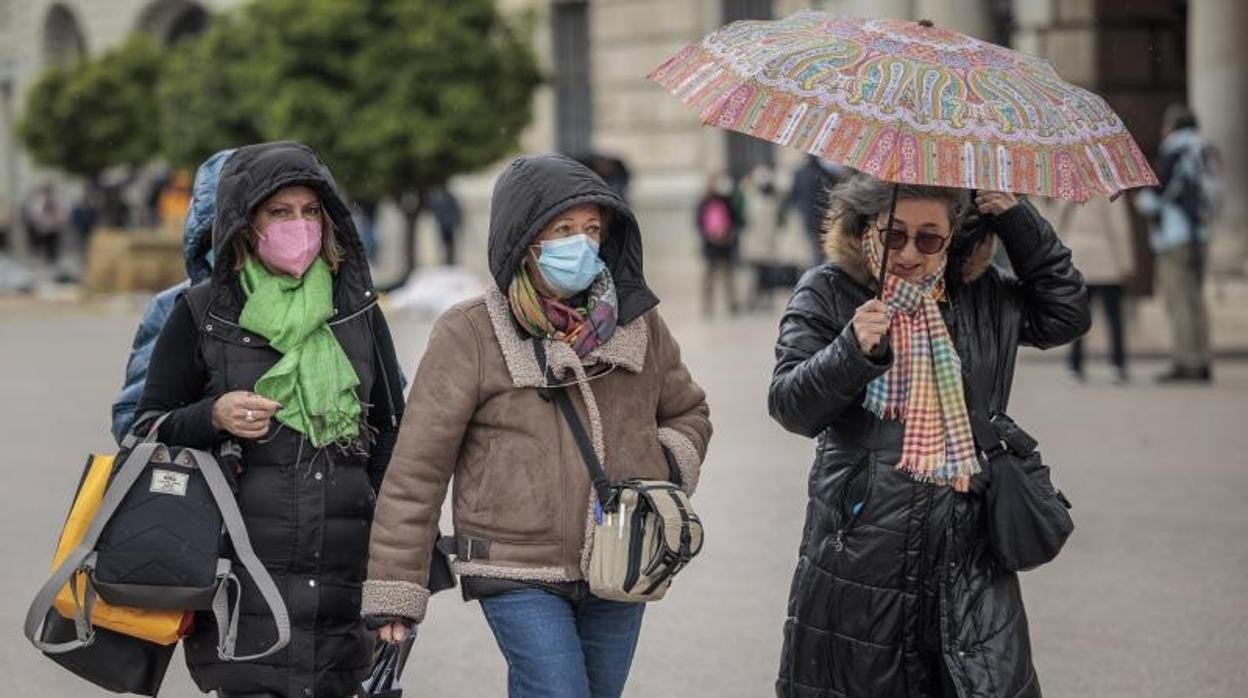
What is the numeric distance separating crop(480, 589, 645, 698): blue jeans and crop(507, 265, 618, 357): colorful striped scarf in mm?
516

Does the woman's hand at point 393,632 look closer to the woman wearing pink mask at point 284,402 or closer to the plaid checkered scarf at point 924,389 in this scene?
the woman wearing pink mask at point 284,402

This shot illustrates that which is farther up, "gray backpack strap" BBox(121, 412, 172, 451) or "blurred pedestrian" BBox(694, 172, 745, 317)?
"gray backpack strap" BBox(121, 412, 172, 451)

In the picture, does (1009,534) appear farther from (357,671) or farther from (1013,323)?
(357,671)

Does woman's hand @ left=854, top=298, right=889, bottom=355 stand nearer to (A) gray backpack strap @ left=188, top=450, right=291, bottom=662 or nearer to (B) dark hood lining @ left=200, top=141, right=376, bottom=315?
(B) dark hood lining @ left=200, top=141, right=376, bottom=315

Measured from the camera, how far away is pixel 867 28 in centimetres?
439

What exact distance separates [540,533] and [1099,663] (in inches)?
128

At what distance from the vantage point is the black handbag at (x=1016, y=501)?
4.35m

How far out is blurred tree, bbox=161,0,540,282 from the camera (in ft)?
86.0

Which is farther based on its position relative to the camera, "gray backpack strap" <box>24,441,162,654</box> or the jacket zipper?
"gray backpack strap" <box>24,441,162,654</box>

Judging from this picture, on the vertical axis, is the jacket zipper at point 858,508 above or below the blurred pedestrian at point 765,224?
above

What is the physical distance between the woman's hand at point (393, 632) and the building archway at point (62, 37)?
48854 millimetres

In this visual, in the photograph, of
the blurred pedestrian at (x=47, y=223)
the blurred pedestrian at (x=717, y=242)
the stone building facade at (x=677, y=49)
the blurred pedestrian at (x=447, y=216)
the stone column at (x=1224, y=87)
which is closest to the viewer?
the stone column at (x=1224, y=87)

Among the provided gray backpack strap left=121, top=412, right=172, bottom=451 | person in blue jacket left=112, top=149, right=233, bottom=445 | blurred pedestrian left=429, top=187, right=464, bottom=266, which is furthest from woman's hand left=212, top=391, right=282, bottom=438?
blurred pedestrian left=429, top=187, right=464, bottom=266

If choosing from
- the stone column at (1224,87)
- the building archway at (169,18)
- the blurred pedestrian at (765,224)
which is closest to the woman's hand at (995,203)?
the stone column at (1224,87)
